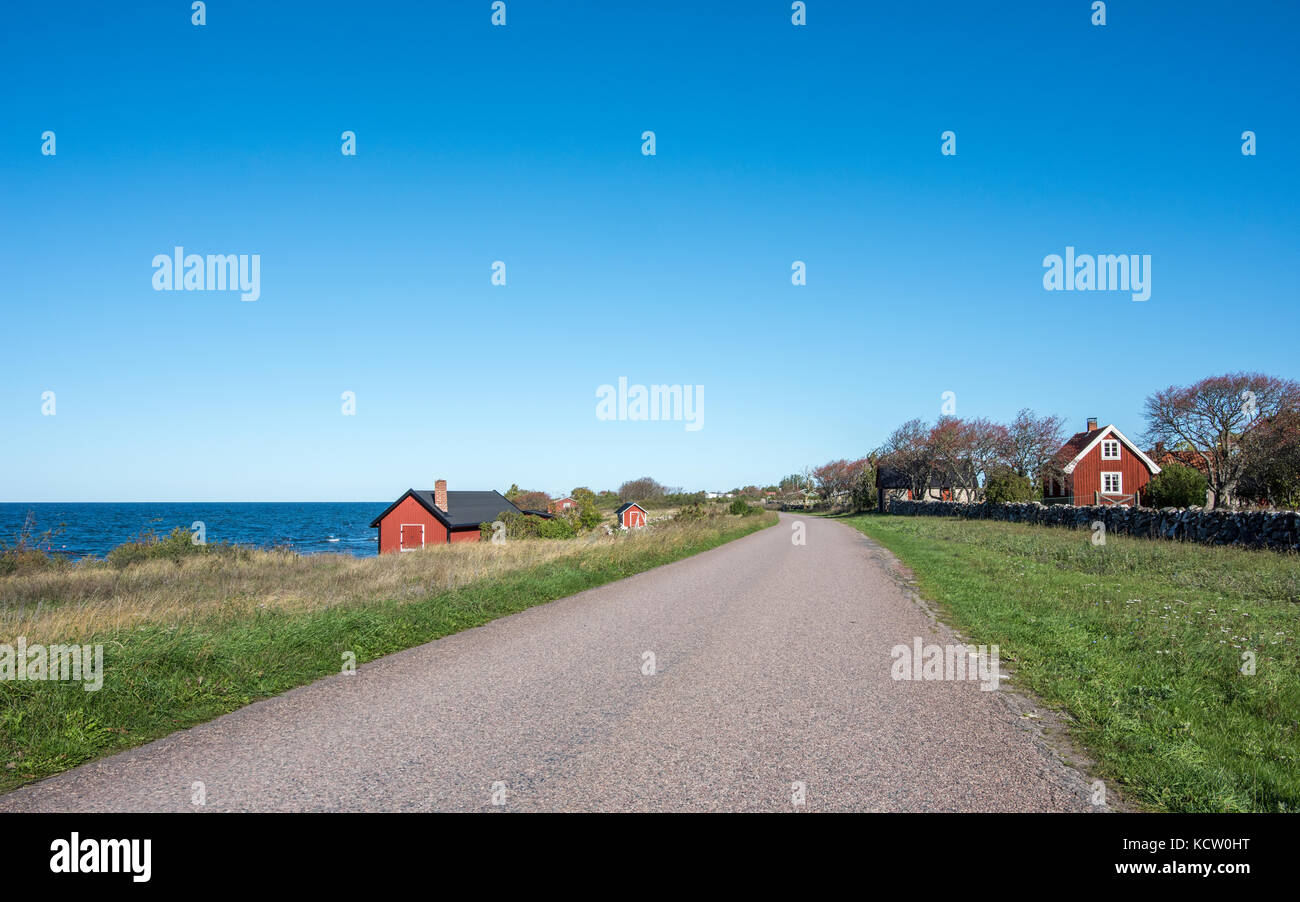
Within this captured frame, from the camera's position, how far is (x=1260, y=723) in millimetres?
5891

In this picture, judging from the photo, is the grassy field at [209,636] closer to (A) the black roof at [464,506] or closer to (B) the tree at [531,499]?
(A) the black roof at [464,506]

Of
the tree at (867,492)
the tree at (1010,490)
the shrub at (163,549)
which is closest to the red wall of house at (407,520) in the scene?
the shrub at (163,549)

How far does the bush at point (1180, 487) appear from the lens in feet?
141

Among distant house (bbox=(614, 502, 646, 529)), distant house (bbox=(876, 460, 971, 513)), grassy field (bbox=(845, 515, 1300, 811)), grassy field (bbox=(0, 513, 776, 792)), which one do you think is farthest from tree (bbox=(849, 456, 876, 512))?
grassy field (bbox=(0, 513, 776, 792))

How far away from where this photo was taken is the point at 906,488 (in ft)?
278

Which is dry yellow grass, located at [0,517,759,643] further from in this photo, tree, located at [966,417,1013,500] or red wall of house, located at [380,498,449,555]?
tree, located at [966,417,1013,500]

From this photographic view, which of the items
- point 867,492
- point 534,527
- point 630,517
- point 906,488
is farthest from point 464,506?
point 867,492

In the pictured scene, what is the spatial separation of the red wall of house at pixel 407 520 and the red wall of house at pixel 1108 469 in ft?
159

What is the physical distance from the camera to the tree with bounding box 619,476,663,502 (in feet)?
413

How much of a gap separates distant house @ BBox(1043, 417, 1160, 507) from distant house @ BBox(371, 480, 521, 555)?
47.2 metres
